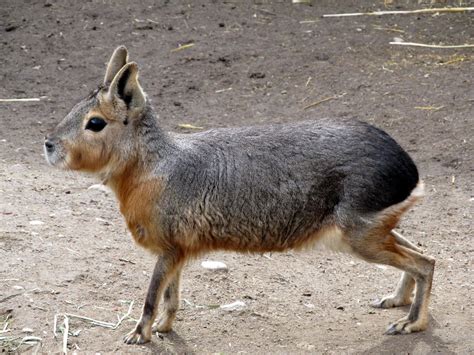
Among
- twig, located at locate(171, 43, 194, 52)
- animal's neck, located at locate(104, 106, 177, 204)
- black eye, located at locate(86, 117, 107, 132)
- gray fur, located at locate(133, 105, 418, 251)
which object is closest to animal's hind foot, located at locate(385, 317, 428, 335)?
gray fur, located at locate(133, 105, 418, 251)

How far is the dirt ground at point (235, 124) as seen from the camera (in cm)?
450

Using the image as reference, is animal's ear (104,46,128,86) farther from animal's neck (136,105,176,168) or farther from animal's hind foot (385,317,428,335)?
animal's hind foot (385,317,428,335)

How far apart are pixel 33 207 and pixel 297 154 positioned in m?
2.02

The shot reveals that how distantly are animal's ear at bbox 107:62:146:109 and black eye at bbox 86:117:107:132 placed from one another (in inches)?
4.6

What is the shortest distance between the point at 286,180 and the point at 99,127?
3.00ft

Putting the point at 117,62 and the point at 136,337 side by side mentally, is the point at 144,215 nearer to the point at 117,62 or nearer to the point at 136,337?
the point at 136,337

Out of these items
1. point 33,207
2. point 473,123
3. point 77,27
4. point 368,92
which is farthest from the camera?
point 77,27

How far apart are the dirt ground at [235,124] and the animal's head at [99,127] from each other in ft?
2.71

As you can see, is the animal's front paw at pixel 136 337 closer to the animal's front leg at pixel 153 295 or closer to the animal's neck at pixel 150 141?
the animal's front leg at pixel 153 295

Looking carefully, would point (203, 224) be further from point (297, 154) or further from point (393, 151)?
point (393, 151)

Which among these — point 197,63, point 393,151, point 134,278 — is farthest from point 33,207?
point 197,63

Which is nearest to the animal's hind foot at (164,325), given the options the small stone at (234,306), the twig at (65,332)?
the small stone at (234,306)

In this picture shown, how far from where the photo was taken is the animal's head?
4.21 meters

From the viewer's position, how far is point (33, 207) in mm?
5559
